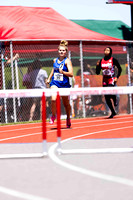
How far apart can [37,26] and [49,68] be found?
1549 millimetres

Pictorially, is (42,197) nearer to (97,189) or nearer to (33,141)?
(97,189)

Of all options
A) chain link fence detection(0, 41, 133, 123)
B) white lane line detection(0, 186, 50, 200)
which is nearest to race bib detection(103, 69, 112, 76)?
chain link fence detection(0, 41, 133, 123)

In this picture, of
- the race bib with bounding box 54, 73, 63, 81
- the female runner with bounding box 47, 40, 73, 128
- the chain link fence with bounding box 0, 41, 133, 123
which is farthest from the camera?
the chain link fence with bounding box 0, 41, 133, 123

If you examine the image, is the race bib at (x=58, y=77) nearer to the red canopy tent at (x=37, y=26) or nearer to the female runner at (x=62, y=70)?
the female runner at (x=62, y=70)

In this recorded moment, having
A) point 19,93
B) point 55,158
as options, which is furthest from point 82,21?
point 55,158

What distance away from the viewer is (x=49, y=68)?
19.5 m

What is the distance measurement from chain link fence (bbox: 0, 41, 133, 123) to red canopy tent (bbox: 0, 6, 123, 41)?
23.6 inches

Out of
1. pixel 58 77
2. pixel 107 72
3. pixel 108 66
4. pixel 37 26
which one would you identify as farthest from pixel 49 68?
pixel 58 77

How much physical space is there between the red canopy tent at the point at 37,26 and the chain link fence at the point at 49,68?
598 mm

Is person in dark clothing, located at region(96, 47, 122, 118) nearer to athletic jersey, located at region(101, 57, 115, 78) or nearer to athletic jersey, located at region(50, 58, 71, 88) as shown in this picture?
athletic jersey, located at region(101, 57, 115, 78)

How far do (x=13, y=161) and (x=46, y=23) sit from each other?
12.9 m

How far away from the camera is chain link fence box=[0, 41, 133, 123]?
681 inches

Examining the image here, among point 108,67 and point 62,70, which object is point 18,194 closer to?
point 62,70

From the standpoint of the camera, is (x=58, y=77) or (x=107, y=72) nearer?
(x=58, y=77)
